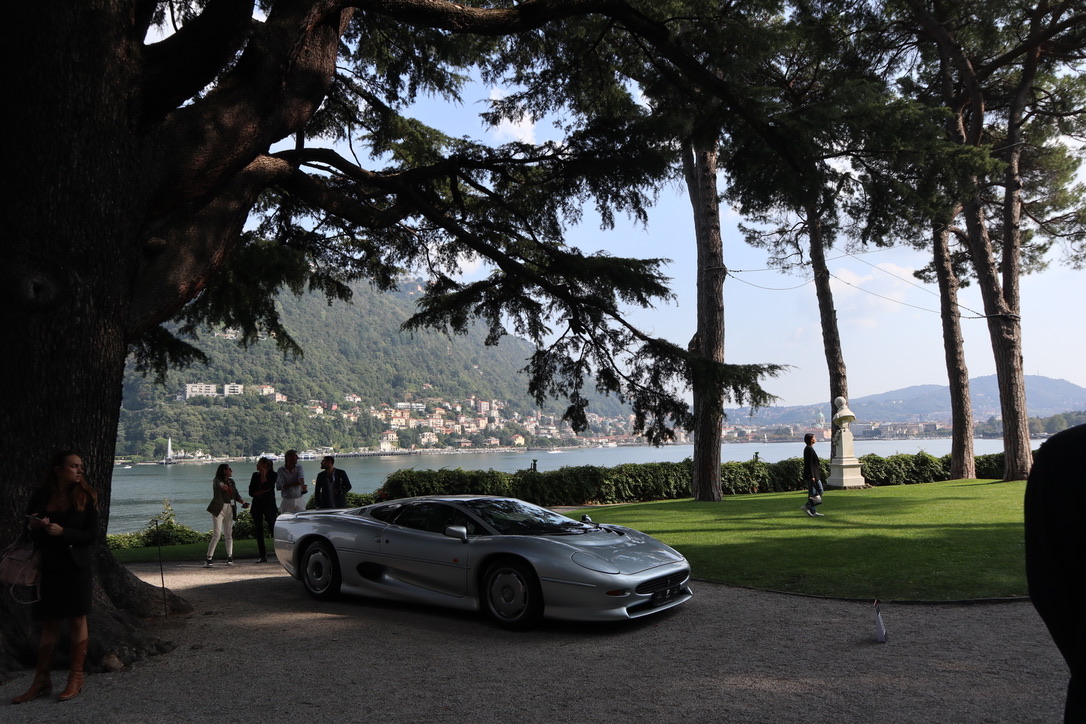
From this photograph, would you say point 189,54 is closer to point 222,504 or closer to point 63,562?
point 63,562

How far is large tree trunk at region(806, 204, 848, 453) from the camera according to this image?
25562 mm

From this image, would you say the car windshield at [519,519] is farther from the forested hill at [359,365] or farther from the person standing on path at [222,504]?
the forested hill at [359,365]

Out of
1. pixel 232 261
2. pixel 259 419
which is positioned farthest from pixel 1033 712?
pixel 259 419

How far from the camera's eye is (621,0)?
31.8 feet

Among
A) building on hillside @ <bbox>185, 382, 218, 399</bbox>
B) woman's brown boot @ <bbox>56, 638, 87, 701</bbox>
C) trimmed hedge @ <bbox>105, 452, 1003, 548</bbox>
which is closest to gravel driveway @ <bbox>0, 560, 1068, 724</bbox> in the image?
woman's brown boot @ <bbox>56, 638, 87, 701</bbox>

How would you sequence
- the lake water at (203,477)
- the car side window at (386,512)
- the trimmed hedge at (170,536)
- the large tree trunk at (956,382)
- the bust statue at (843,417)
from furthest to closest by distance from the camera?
1. the lake water at (203,477)
2. the large tree trunk at (956,382)
3. the bust statue at (843,417)
4. the trimmed hedge at (170,536)
5. the car side window at (386,512)

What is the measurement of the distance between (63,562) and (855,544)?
10.1 m

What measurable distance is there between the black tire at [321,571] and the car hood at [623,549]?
287cm

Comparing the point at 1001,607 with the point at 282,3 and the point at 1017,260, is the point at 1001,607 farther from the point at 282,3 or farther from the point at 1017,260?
the point at 1017,260

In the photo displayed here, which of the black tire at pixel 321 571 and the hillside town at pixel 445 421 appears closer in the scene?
the black tire at pixel 321 571

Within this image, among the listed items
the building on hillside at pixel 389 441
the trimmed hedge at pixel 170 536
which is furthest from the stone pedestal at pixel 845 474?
the building on hillside at pixel 389 441

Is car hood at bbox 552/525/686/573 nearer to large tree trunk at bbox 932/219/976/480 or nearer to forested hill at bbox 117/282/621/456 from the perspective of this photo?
large tree trunk at bbox 932/219/976/480

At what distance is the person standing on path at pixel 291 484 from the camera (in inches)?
488

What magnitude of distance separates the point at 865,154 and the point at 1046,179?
77.4ft
